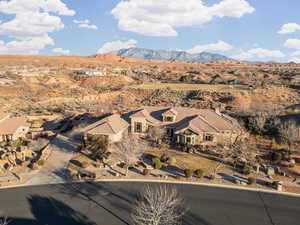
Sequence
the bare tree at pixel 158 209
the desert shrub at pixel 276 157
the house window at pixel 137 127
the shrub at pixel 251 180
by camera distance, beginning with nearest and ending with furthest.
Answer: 1. the bare tree at pixel 158 209
2. the shrub at pixel 251 180
3. the desert shrub at pixel 276 157
4. the house window at pixel 137 127

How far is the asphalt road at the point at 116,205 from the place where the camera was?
19969 millimetres

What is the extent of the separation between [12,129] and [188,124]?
3119 cm

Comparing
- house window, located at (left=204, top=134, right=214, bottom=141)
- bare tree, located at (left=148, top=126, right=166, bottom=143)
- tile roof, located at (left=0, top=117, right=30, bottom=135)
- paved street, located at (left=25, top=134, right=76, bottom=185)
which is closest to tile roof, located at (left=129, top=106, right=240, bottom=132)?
house window, located at (left=204, top=134, right=214, bottom=141)

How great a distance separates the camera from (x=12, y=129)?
40.5 metres

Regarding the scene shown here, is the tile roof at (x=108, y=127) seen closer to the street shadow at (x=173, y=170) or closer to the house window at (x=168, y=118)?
the house window at (x=168, y=118)

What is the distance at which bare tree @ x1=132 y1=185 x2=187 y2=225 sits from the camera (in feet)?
56.4

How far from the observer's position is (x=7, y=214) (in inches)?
826

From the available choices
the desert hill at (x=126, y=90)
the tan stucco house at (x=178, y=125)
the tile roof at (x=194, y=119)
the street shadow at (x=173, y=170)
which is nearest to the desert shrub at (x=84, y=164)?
the tan stucco house at (x=178, y=125)

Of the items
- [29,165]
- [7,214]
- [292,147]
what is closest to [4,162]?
[29,165]

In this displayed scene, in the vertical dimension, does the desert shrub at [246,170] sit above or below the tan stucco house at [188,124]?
below

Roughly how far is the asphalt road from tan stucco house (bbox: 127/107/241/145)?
1173cm

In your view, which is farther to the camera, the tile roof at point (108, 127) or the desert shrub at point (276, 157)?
the tile roof at point (108, 127)

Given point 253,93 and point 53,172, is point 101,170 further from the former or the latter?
point 253,93

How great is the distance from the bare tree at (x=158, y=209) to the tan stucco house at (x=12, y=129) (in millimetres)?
28565
